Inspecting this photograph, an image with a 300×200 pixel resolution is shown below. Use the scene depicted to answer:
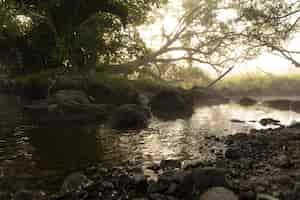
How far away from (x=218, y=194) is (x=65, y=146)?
786 cm

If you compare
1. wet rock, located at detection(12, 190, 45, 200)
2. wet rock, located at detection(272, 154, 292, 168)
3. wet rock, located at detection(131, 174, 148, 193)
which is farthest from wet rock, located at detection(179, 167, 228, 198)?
wet rock, located at detection(12, 190, 45, 200)

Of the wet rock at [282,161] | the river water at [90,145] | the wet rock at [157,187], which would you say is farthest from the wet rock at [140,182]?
the wet rock at [282,161]

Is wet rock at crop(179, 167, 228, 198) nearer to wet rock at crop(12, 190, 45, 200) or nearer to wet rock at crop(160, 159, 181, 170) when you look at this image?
wet rock at crop(160, 159, 181, 170)

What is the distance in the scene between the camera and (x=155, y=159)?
10.8 metres

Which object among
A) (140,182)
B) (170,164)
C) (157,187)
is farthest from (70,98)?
(157,187)

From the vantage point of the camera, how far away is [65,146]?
13.1 meters

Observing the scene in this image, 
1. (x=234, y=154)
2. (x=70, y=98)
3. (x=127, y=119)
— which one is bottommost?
(x=234, y=154)

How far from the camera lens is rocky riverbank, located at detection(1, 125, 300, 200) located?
23.0 ft

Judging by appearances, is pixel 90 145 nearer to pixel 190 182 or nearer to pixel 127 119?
pixel 127 119

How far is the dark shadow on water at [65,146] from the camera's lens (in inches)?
423

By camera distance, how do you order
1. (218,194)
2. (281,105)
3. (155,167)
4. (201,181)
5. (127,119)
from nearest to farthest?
(218,194) < (201,181) < (155,167) < (127,119) < (281,105)

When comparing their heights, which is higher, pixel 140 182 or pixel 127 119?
pixel 127 119

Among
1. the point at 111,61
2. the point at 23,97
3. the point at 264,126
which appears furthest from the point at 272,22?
the point at 23,97

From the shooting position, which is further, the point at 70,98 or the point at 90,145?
the point at 70,98
